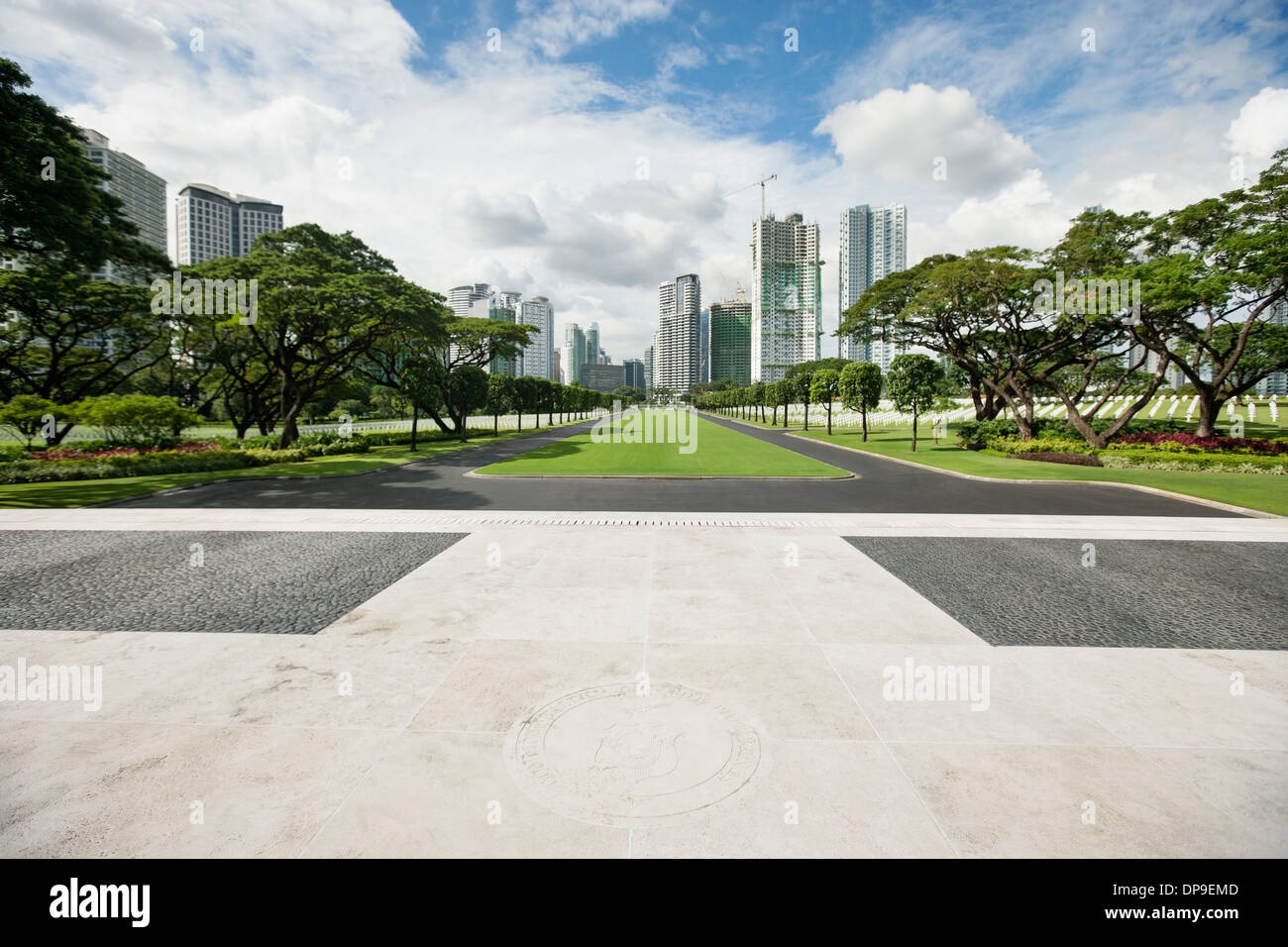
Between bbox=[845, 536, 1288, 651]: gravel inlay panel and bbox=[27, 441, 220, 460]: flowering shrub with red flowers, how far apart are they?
1080 inches

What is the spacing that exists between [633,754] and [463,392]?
126ft

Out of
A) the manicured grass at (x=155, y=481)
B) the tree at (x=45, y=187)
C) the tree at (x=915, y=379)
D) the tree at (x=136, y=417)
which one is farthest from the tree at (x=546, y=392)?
the tree at (x=45, y=187)

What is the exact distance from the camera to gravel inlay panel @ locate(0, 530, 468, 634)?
6938 millimetres

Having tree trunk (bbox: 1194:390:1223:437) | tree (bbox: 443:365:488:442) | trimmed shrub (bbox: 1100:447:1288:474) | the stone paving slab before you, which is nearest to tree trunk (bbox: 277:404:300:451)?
tree (bbox: 443:365:488:442)

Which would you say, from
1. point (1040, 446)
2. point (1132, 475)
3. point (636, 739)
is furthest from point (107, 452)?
point (1040, 446)

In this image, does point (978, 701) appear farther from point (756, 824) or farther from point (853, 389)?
point (853, 389)

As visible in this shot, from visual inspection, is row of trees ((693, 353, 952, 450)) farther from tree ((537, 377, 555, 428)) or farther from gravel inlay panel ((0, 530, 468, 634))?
gravel inlay panel ((0, 530, 468, 634))

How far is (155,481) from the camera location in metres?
18.8

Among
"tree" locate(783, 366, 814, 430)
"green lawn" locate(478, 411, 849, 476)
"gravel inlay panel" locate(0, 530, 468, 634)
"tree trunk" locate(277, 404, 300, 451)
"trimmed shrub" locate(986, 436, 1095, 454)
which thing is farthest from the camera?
"tree" locate(783, 366, 814, 430)

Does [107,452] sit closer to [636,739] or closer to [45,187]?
[45,187]

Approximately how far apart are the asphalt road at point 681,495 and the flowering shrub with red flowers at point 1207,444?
40.8ft
